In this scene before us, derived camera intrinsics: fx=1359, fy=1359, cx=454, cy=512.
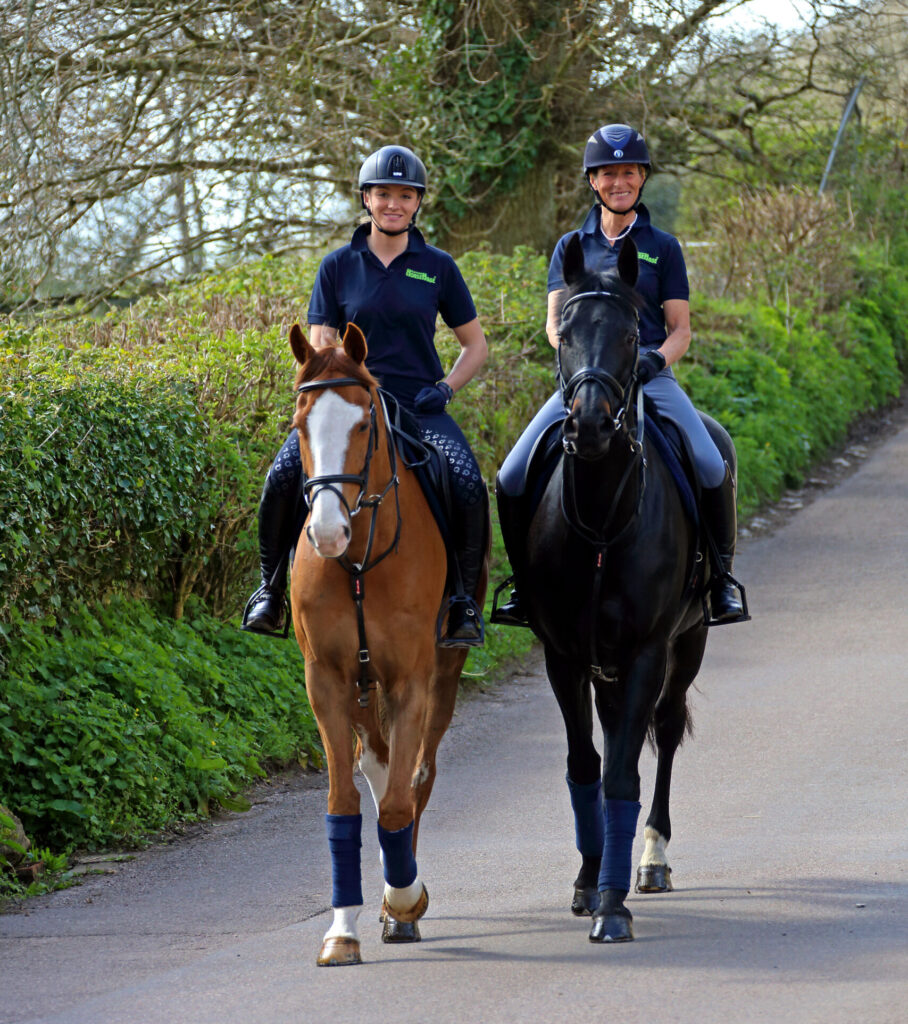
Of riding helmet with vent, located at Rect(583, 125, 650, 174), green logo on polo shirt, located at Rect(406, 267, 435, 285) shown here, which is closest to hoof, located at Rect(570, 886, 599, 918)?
green logo on polo shirt, located at Rect(406, 267, 435, 285)

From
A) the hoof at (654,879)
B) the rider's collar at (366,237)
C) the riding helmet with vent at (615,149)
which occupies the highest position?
the riding helmet with vent at (615,149)

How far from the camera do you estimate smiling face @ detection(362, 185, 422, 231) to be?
228 inches

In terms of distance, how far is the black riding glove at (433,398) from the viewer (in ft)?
18.9

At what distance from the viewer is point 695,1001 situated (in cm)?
441

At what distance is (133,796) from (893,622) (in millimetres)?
7189

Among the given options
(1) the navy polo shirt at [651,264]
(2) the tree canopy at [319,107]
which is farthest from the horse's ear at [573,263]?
(2) the tree canopy at [319,107]

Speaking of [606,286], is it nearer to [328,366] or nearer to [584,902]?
[328,366]

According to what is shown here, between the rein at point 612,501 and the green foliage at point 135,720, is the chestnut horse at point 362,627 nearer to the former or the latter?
the rein at point 612,501

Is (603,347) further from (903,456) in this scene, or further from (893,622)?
(903,456)

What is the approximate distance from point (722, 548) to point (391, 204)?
2.20m

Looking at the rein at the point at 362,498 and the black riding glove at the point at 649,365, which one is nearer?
the rein at the point at 362,498

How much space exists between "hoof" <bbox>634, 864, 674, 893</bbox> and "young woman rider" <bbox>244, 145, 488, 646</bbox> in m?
1.40

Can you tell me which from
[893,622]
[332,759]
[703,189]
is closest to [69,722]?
[332,759]

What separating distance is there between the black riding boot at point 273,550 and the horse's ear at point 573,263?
1415 mm
